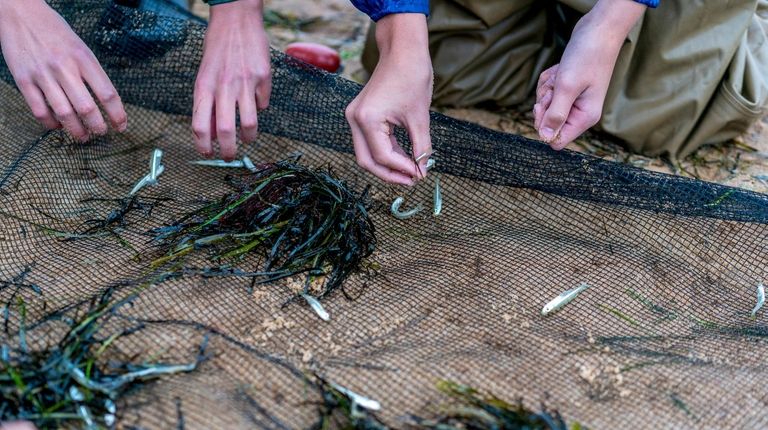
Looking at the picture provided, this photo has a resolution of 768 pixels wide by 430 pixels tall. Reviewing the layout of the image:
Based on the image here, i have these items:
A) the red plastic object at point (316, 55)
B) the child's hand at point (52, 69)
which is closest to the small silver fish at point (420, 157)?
the child's hand at point (52, 69)

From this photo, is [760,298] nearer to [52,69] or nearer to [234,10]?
[234,10]

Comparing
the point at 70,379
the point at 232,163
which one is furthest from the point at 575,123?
the point at 70,379

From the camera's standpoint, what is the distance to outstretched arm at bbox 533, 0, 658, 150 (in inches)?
86.8

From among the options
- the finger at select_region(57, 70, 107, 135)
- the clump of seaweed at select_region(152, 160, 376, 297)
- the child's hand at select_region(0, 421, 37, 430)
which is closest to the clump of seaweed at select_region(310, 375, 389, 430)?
A: the clump of seaweed at select_region(152, 160, 376, 297)

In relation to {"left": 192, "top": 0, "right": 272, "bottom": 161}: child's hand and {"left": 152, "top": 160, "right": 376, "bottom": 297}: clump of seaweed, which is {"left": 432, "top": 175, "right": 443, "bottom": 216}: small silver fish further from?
{"left": 192, "top": 0, "right": 272, "bottom": 161}: child's hand

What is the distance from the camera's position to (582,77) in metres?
2.21

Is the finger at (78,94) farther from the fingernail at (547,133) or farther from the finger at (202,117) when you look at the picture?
the fingernail at (547,133)

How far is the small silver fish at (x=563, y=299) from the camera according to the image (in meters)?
2.12

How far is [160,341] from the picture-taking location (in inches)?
73.6

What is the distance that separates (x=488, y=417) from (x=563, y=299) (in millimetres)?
579

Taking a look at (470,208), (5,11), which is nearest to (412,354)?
(470,208)

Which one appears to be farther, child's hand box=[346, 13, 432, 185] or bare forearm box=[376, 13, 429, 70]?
bare forearm box=[376, 13, 429, 70]

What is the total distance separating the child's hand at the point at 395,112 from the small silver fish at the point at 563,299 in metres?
0.50

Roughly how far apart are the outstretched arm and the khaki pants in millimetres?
626
